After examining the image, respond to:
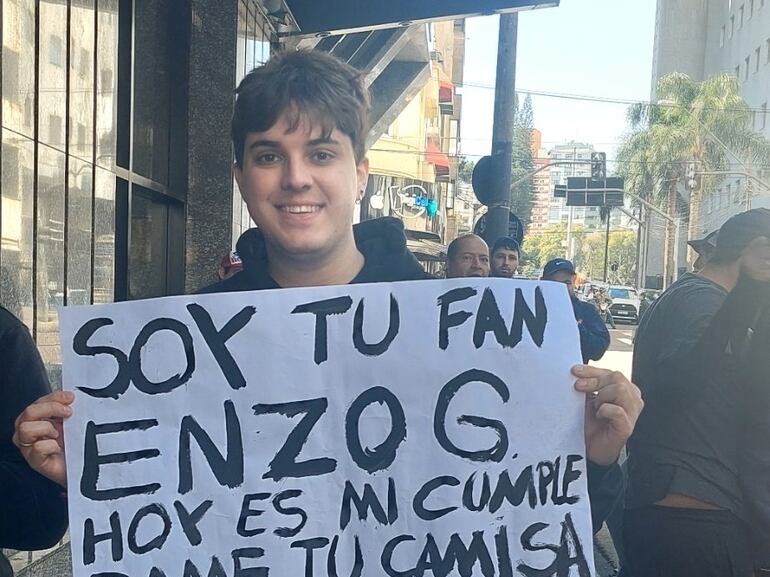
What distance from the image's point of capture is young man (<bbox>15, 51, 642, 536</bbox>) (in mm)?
1599

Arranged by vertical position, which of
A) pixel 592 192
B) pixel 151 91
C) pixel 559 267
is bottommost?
pixel 559 267

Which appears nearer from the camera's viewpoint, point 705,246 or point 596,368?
point 596,368

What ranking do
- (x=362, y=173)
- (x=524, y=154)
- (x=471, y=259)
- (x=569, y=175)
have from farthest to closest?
(x=524, y=154)
(x=569, y=175)
(x=471, y=259)
(x=362, y=173)

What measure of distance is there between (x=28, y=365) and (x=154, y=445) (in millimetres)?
322

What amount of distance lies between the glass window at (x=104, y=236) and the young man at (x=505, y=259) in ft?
7.78

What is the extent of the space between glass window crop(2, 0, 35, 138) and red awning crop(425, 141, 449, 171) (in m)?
30.7

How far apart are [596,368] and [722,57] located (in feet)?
205

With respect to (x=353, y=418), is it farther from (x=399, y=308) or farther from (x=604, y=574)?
(x=604, y=574)

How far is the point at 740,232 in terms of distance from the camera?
2.76 metres

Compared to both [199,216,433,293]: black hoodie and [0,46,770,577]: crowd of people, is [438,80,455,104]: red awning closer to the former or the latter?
[0,46,770,577]: crowd of people

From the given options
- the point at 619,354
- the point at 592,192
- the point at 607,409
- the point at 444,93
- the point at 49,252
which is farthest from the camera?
the point at 444,93

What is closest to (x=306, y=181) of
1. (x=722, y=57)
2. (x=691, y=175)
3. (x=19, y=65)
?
(x=19, y=65)

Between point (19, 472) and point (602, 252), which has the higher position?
point (19, 472)

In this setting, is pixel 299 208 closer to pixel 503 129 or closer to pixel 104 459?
pixel 104 459
